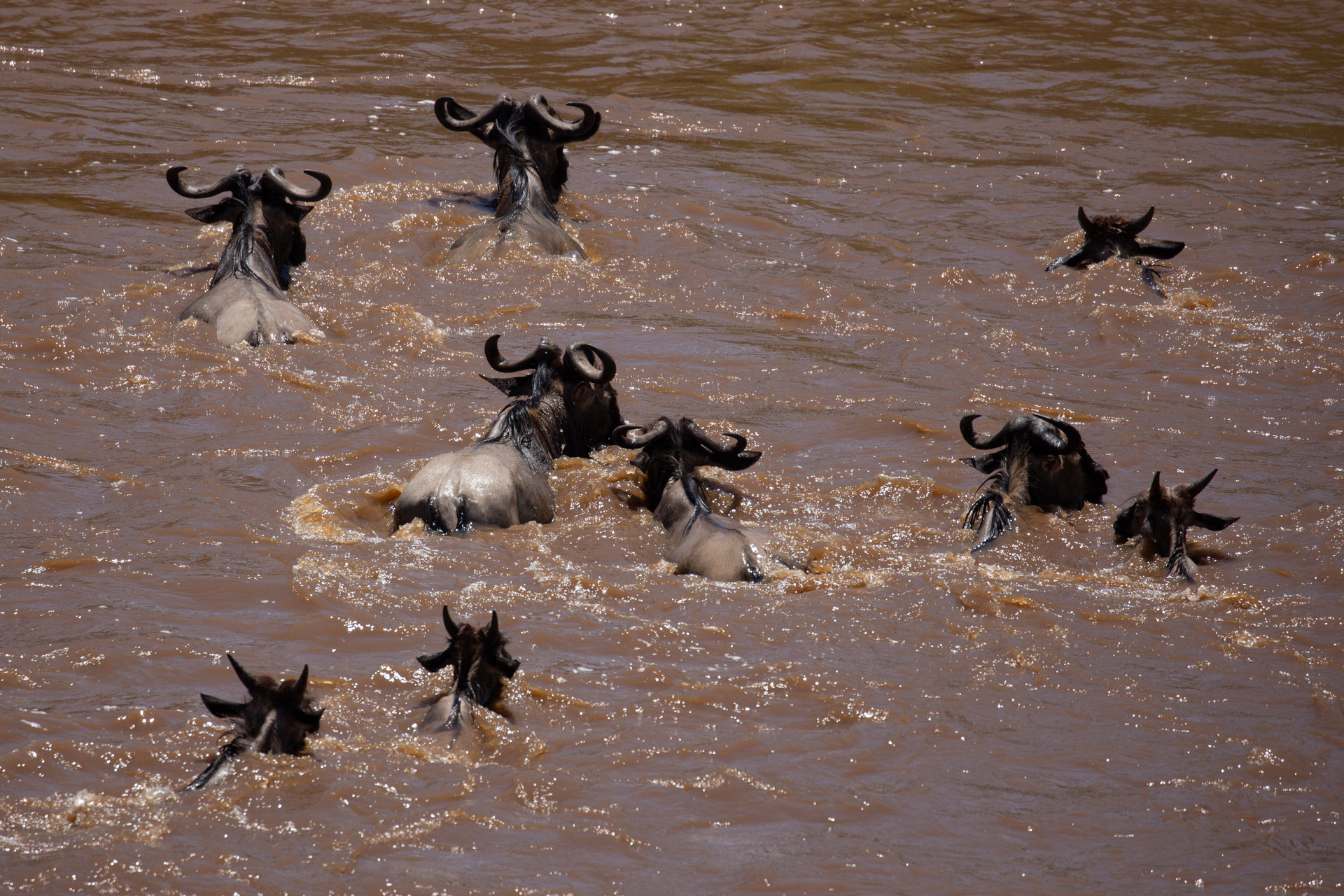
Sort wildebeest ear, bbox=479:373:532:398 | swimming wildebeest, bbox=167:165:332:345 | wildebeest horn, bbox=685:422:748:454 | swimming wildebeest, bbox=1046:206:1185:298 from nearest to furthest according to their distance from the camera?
wildebeest horn, bbox=685:422:748:454, wildebeest ear, bbox=479:373:532:398, swimming wildebeest, bbox=167:165:332:345, swimming wildebeest, bbox=1046:206:1185:298

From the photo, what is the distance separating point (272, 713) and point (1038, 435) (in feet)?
14.6

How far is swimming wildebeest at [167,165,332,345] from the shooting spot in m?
8.91

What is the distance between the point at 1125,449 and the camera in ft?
26.5

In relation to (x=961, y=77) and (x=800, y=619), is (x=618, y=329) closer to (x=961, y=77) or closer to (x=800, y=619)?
(x=800, y=619)

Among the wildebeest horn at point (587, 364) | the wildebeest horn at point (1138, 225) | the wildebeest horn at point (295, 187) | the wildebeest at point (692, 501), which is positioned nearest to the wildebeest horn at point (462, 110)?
the wildebeest horn at point (295, 187)

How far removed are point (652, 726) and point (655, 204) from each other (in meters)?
8.25

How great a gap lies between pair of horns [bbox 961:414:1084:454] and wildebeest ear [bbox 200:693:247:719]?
4225 mm

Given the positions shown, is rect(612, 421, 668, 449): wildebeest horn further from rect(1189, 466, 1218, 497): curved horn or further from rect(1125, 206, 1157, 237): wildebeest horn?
rect(1125, 206, 1157, 237): wildebeest horn

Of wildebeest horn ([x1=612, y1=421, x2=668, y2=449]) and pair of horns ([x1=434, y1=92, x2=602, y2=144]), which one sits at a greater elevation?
pair of horns ([x1=434, y1=92, x2=602, y2=144])

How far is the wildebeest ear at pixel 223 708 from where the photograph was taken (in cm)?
420

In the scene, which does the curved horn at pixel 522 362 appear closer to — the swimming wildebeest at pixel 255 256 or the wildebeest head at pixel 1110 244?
the swimming wildebeest at pixel 255 256

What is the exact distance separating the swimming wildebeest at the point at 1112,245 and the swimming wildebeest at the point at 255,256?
629 cm

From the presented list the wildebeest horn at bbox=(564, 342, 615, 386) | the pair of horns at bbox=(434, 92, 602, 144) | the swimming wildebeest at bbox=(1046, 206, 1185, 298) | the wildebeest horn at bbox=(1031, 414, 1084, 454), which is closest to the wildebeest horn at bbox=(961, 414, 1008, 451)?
the wildebeest horn at bbox=(1031, 414, 1084, 454)

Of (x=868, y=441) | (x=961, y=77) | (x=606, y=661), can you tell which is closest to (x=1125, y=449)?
(x=868, y=441)
